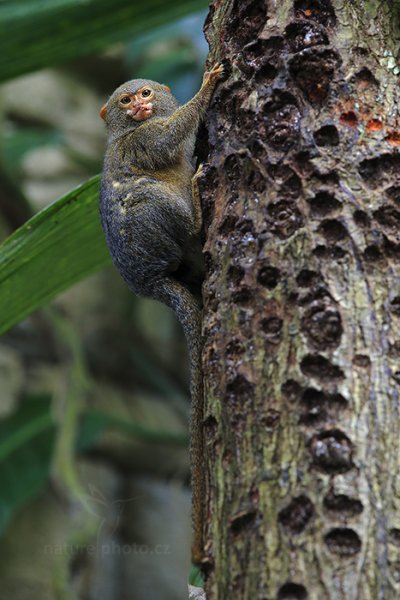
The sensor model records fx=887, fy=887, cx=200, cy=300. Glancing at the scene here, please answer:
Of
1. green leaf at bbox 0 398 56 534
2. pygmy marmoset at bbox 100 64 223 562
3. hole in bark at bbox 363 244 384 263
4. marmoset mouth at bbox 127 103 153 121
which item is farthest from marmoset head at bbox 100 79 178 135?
green leaf at bbox 0 398 56 534

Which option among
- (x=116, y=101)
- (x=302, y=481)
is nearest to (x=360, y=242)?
(x=302, y=481)

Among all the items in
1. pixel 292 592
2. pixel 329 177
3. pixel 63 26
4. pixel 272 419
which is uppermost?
pixel 63 26

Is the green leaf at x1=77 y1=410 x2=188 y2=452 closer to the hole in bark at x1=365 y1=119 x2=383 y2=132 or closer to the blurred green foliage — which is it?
the blurred green foliage

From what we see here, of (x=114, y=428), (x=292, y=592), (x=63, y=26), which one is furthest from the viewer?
(x=114, y=428)

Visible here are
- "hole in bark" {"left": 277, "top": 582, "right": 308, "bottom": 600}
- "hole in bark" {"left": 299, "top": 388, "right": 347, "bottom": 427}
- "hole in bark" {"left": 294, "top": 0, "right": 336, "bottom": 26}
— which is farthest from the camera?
"hole in bark" {"left": 294, "top": 0, "right": 336, "bottom": 26}

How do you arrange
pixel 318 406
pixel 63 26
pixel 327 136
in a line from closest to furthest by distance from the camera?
1. pixel 318 406
2. pixel 327 136
3. pixel 63 26

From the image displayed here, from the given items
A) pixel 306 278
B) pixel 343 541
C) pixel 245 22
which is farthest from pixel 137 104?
pixel 343 541

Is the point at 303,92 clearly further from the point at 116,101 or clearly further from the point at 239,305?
the point at 116,101

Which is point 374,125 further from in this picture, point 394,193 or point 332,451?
point 332,451
